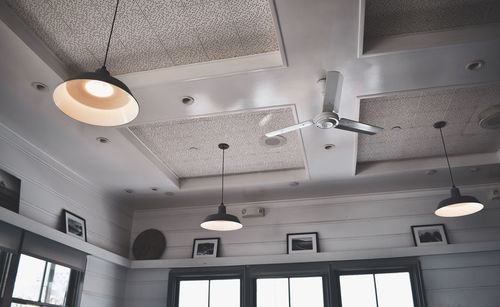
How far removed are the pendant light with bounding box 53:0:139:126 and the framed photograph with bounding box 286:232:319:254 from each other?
4.06 meters

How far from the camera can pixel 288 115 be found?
13.0 ft

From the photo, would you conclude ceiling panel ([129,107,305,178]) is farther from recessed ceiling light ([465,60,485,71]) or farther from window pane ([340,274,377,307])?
window pane ([340,274,377,307])

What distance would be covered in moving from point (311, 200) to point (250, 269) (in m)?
1.38

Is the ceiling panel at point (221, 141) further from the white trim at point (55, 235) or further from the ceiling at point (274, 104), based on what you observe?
the white trim at point (55, 235)

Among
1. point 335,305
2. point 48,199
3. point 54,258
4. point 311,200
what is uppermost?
point 311,200

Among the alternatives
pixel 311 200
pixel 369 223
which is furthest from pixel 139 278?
pixel 369 223

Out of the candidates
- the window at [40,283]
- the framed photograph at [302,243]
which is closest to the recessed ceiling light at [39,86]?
the window at [40,283]

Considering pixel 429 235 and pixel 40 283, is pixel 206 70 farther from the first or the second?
pixel 429 235

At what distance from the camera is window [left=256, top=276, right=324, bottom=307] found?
545 centimetres

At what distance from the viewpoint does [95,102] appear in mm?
2188

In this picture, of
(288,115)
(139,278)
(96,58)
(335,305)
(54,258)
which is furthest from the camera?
(139,278)

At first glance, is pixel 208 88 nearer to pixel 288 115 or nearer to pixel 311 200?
pixel 288 115

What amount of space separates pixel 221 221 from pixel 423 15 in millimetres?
2798

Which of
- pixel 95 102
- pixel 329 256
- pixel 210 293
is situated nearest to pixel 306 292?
pixel 329 256
